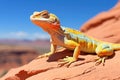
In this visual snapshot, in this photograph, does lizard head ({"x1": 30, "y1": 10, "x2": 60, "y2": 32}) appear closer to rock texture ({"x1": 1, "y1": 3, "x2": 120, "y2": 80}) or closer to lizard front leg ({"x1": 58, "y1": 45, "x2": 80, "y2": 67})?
lizard front leg ({"x1": 58, "y1": 45, "x2": 80, "y2": 67})

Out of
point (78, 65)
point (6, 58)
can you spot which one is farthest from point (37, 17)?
point (6, 58)

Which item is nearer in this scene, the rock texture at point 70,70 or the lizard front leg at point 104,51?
the rock texture at point 70,70

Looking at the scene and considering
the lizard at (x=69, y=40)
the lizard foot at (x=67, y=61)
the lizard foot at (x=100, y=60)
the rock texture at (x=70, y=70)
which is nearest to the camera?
the rock texture at (x=70, y=70)

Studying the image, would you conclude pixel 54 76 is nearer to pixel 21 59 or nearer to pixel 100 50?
pixel 100 50

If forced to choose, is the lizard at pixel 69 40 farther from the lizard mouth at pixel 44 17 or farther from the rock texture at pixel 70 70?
the rock texture at pixel 70 70

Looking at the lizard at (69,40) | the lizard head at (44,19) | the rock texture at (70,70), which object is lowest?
the rock texture at (70,70)

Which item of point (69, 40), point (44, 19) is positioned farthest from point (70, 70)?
point (44, 19)

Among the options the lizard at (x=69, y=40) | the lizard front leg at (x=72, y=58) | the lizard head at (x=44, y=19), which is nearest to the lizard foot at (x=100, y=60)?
the lizard at (x=69, y=40)
